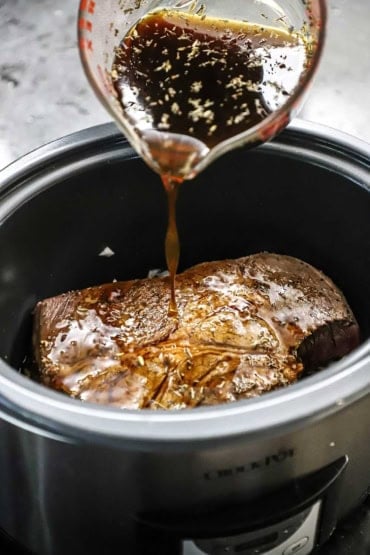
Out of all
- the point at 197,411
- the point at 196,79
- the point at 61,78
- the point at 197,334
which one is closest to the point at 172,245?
the point at 197,334

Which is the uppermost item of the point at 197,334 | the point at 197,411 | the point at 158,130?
the point at 158,130

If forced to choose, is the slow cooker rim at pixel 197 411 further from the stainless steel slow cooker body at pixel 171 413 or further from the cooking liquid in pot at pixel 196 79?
the cooking liquid in pot at pixel 196 79

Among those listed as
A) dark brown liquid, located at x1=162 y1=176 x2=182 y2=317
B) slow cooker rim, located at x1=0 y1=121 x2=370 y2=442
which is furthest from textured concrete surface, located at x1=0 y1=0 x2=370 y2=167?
slow cooker rim, located at x1=0 y1=121 x2=370 y2=442

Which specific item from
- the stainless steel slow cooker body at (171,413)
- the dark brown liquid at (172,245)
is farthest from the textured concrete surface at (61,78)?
the dark brown liquid at (172,245)

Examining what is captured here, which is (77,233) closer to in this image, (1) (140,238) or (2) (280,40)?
(1) (140,238)

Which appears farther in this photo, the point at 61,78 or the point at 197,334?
the point at 61,78

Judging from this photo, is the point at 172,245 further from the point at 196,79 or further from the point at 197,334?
the point at 196,79

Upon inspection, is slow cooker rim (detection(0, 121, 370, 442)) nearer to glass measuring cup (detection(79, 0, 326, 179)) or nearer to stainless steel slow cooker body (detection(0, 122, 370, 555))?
stainless steel slow cooker body (detection(0, 122, 370, 555))
